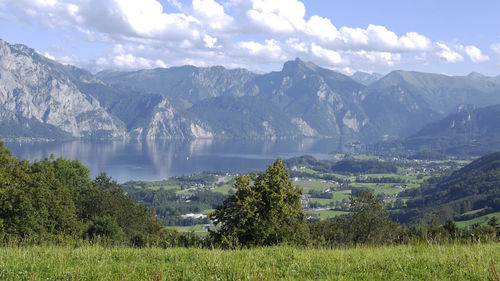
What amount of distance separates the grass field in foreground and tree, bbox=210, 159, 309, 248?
16.8 m

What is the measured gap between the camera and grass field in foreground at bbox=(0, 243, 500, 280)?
6.83 metres

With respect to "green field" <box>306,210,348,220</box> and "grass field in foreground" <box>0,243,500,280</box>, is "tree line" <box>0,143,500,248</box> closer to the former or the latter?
"grass field in foreground" <box>0,243,500,280</box>

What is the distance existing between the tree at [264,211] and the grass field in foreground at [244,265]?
16.8m

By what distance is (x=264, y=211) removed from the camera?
2788 centimetres

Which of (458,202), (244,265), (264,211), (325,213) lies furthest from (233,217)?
(458,202)

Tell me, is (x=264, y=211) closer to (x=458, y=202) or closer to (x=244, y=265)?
(x=244, y=265)

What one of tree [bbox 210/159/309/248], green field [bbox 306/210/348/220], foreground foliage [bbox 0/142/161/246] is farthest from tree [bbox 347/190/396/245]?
green field [bbox 306/210/348/220]

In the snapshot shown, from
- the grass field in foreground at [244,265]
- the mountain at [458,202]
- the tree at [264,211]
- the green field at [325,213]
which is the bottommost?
the green field at [325,213]

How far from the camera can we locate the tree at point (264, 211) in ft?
85.3

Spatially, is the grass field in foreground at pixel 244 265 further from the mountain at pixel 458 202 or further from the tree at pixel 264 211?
the mountain at pixel 458 202

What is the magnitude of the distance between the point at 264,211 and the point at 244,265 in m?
20.5

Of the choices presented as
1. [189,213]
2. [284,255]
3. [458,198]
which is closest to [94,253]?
[284,255]

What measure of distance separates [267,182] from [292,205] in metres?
2.58

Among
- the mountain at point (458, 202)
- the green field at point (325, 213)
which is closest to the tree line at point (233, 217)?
the green field at point (325, 213)
